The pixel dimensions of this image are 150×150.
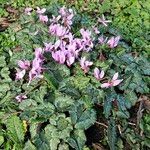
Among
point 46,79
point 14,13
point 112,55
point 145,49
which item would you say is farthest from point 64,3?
point 46,79

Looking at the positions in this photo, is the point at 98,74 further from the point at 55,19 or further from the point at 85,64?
the point at 55,19

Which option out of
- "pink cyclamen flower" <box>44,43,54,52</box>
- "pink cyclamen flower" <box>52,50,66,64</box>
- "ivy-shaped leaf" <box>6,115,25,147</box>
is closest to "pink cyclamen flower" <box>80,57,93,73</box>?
"pink cyclamen flower" <box>52,50,66,64</box>

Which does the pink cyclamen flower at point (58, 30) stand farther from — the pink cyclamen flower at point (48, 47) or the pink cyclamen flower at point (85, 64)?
the pink cyclamen flower at point (85, 64)

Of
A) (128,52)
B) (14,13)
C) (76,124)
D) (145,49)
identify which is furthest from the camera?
(14,13)

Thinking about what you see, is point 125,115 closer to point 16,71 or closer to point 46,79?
point 46,79

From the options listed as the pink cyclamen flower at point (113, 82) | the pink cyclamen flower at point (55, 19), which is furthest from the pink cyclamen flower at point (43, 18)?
the pink cyclamen flower at point (113, 82)

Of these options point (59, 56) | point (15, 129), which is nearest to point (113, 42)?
point (59, 56)

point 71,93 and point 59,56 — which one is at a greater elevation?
point 59,56

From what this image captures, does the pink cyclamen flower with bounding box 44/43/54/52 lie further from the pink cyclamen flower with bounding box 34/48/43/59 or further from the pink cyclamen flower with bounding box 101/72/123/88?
the pink cyclamen flower with bounding box 101/72/123/88
